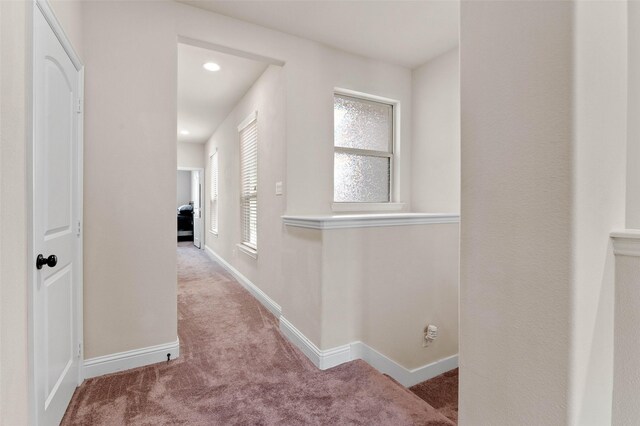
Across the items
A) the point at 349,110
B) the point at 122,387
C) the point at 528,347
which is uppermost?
the point at 349,110

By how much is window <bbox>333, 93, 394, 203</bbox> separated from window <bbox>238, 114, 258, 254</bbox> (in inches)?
42.2

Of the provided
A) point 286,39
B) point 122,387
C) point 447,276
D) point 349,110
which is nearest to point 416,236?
point 447,276

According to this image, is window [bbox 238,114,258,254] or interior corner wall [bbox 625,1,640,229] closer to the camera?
interior corner wall [bbox 625,1,640,229]

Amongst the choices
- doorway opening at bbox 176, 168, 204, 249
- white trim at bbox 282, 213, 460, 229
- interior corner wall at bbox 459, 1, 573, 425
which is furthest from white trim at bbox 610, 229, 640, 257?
doorway opening at bbox 176, 168, 204, 249

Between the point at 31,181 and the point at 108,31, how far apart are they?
1426 millimetres

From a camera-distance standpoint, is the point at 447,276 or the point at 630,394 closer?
the point at 630,394

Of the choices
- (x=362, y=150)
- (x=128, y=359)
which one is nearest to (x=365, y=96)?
(x=362, y=150)

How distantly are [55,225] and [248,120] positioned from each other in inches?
111

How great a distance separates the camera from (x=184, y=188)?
34.9ft

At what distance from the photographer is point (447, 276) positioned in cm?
290

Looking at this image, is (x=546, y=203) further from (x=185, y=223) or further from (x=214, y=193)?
(x=185, y=223)

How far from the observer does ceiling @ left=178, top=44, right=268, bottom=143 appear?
3.29 m

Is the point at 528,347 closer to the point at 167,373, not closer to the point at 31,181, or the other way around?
the point at 31,181

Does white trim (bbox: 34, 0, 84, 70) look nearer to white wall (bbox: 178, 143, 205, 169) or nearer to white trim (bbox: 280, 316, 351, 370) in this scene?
white trim (bbox: 280, 316, 351, 370)
